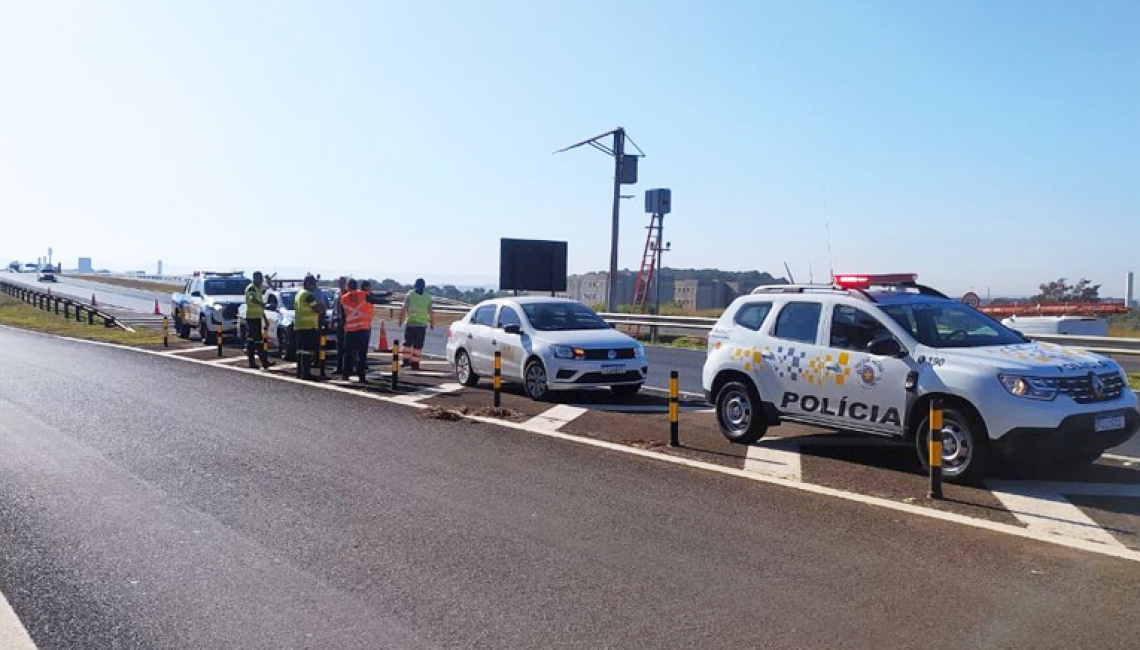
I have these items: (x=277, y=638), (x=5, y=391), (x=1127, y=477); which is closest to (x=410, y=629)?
(x=277, y=638)

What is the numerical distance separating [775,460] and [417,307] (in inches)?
405

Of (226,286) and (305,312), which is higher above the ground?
(226,286)

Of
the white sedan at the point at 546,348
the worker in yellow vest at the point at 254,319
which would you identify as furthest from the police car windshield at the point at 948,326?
the worker in yellow vest at the point at 254,319

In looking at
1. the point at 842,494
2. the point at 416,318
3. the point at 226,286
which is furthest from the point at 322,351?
the point at 842,494

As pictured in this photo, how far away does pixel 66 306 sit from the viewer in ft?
136

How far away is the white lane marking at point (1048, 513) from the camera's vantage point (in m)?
7.25

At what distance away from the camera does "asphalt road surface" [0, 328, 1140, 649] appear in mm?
5328

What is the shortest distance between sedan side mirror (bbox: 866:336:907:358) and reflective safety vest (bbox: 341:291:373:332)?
33.2ft

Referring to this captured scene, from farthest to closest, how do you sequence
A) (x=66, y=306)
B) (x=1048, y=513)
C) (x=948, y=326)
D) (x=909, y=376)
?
(x=66, y=306) → (x=948, y=326) → (x=909, y=376) → (x=1048, y=513)

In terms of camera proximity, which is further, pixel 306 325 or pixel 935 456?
pixel 306 325

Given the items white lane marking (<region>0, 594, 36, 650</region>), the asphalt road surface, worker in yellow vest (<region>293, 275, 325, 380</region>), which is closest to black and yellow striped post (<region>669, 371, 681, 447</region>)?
the asphalt road surface

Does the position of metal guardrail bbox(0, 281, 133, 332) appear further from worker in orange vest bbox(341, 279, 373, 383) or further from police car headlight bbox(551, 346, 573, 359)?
police car headlight bbox(551, 346, 573, 359)

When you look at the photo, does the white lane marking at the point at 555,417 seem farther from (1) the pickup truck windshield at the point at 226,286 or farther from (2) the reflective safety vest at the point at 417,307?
(1) the pickup truck windshield at the point at 226,286

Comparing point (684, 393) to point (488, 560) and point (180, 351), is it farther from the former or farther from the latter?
point (180, 351)
